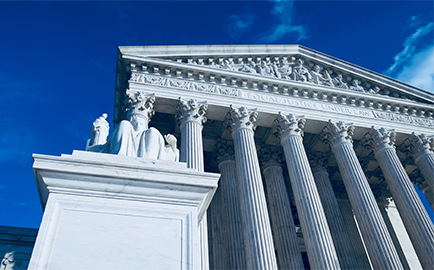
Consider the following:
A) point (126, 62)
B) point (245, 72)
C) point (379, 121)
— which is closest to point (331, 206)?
point (379, 121)

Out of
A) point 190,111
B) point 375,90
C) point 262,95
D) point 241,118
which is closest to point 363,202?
point 241,118

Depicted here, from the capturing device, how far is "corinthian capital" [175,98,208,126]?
18.4 meters

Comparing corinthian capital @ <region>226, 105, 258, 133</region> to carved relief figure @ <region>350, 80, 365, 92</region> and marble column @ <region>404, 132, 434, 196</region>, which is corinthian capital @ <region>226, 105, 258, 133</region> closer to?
carved relief figure @ <region>350, 80, 365, 92</region>

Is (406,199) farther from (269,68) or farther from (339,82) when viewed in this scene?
(269,68)

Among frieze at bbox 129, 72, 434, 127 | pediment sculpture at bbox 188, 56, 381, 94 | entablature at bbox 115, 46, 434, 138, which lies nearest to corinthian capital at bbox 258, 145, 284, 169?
entablature at bbox 115, 46, 434, 138

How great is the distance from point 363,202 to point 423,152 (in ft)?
25.9

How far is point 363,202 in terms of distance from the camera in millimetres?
17516

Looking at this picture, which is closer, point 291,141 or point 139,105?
point 139,105

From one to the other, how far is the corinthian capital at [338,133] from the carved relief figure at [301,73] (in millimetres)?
3727

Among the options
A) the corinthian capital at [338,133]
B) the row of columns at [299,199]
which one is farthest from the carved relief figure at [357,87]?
the corinthian capital at [338,133]

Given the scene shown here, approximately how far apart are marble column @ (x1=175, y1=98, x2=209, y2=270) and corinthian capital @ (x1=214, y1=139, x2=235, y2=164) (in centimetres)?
335

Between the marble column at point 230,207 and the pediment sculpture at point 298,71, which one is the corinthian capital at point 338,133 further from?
the marble column at point 230,207

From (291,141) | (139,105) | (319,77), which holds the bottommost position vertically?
(291,141)

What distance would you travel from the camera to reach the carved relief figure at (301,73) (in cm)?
2303
